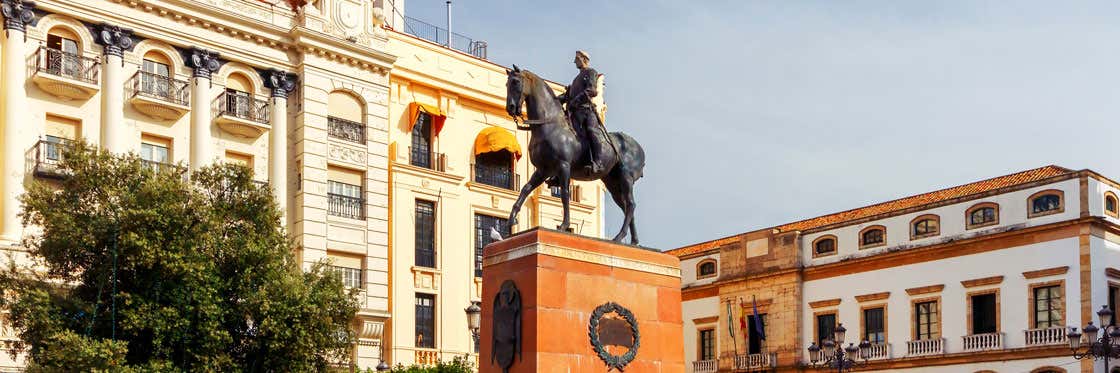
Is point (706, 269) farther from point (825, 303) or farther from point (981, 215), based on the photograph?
point (981, 215)

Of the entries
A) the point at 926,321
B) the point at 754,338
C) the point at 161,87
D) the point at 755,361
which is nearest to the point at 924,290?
the point at 926,321

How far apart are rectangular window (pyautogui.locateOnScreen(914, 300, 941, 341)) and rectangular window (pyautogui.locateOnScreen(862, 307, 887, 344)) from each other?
134cm

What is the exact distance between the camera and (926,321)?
46438mm

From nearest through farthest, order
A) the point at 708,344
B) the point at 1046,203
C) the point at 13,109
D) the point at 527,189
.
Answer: the point at 527,189 → the point at 13,109 → the point at 1046,203 → the point at 708,344

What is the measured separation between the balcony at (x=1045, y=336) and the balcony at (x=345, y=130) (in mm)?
22373

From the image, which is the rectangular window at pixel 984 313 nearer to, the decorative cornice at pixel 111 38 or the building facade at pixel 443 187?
the building facade at pixel 443 187

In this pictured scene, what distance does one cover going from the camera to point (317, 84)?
111 feet

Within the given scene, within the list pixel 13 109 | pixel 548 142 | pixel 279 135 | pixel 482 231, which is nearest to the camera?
pixel 548 142

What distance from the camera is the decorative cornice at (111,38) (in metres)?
30.0

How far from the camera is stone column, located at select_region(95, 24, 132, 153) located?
29781 mm

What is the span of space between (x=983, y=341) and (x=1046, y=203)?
4.96 metres

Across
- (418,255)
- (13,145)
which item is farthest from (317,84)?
(13,145)

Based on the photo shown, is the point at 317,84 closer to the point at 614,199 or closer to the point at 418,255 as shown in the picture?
the point at 418,255

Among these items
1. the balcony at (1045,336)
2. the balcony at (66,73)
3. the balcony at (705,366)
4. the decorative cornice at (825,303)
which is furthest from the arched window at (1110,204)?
the balcony at (66,73)
